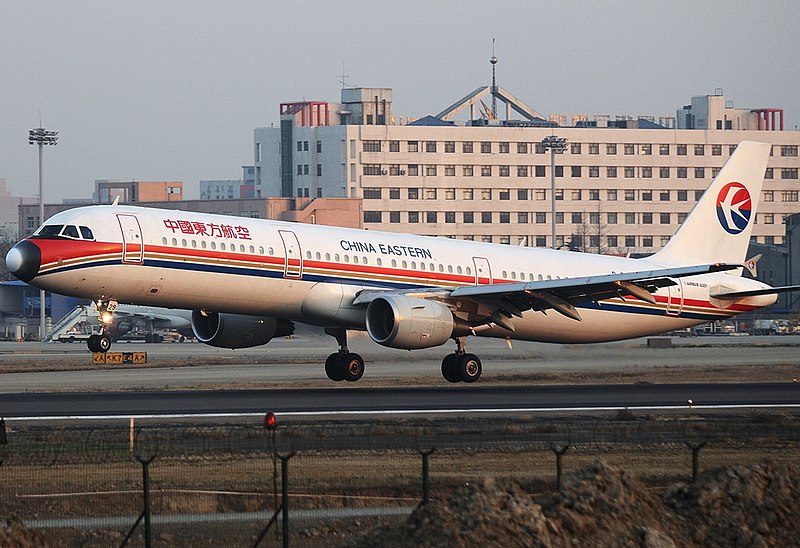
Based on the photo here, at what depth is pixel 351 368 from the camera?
145 ft

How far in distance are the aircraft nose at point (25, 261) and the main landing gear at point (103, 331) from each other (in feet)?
7.79

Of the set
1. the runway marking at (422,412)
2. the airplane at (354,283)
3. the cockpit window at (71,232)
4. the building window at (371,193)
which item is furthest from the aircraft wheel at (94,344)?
the building window at (371,193)

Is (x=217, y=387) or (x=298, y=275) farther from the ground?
(x=298, y=275)

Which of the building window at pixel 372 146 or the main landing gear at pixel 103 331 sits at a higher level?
the building window at pixel 372 146

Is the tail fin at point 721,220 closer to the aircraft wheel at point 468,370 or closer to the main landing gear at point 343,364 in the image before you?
the aircraft wheel at point 468,370

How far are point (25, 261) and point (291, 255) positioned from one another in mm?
8216

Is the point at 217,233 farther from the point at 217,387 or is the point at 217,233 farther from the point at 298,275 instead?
the point at 217,387

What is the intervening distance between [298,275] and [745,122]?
543 ft

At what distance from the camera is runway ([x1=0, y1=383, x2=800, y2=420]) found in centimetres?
3312

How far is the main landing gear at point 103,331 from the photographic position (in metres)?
38.6

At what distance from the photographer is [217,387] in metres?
43.2

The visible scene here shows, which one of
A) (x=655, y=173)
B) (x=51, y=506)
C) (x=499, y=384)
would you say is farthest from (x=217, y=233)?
(x=655, y=173)

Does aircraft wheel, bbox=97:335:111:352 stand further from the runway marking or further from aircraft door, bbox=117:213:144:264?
the runway marking

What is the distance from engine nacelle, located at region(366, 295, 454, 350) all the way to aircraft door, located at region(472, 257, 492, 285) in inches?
174
